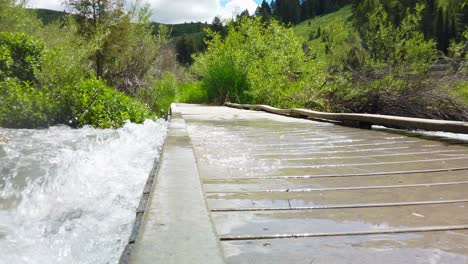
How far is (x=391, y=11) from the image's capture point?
1738 inches

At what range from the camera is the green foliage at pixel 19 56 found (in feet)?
24.4

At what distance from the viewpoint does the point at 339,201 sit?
1.77 metres

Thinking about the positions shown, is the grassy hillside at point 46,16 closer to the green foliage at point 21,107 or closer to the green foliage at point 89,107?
the green foliage at point 89,107

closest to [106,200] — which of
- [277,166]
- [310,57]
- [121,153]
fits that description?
[277,166]

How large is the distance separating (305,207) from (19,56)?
791cm

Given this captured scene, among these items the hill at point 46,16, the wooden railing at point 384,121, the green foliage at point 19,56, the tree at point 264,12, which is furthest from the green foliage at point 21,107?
the tree at point 264,12

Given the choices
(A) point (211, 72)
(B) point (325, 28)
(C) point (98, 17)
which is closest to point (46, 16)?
(B) point (325, 28)

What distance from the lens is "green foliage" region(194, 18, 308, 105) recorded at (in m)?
10.4

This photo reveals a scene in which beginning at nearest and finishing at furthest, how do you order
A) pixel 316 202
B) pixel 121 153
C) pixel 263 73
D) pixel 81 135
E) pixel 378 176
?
pixel 316 202 < pixel 378 176 < pixel 121 153 < pixel 81 135 < pixel 263 73

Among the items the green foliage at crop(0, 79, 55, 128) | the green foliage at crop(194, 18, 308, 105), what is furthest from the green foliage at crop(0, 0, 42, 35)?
the green foliage at crop(0, 79, 55, 128)

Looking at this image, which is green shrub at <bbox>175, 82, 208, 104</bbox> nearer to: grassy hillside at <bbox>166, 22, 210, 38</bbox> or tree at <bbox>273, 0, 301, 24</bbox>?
tree at <bbox>273, 0, 301, 24</bbox>

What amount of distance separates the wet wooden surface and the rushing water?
483mm

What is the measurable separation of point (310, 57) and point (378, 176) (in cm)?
911

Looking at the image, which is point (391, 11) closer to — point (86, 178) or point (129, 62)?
point (129, 62)
